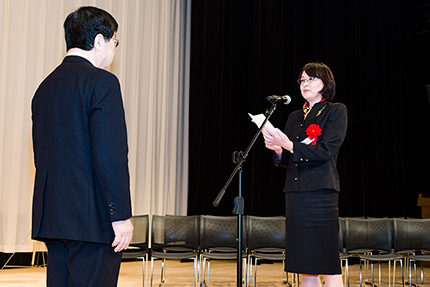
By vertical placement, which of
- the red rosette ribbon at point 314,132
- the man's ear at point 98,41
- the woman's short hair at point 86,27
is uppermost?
the woman's short hair at point 86,27

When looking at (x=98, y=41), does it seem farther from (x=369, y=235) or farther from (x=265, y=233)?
(x=369, y=235)

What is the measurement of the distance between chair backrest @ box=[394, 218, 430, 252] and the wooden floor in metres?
0.68

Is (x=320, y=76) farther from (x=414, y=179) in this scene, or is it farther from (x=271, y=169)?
(x=414, y=179)

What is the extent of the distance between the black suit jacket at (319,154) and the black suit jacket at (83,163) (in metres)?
1.32

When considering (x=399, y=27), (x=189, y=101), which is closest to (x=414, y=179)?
(x=399, y=27)

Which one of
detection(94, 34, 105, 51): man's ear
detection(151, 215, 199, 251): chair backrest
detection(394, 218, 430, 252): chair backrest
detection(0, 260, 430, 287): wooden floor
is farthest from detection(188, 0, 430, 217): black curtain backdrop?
detection(94, 34, 105, 51): man's ear

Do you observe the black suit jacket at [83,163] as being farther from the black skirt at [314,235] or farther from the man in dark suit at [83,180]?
the black skirt at [314,235]

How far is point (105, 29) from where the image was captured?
1809 mm

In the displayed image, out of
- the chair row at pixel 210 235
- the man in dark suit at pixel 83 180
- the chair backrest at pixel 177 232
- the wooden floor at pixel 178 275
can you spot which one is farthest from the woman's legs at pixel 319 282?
the wooden floor at pixel 178 275

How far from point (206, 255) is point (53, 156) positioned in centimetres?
361

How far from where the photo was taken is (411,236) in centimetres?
539

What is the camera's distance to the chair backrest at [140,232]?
5074mm

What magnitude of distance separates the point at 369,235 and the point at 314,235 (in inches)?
118

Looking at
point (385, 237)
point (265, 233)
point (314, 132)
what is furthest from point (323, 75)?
point (385, 237)
